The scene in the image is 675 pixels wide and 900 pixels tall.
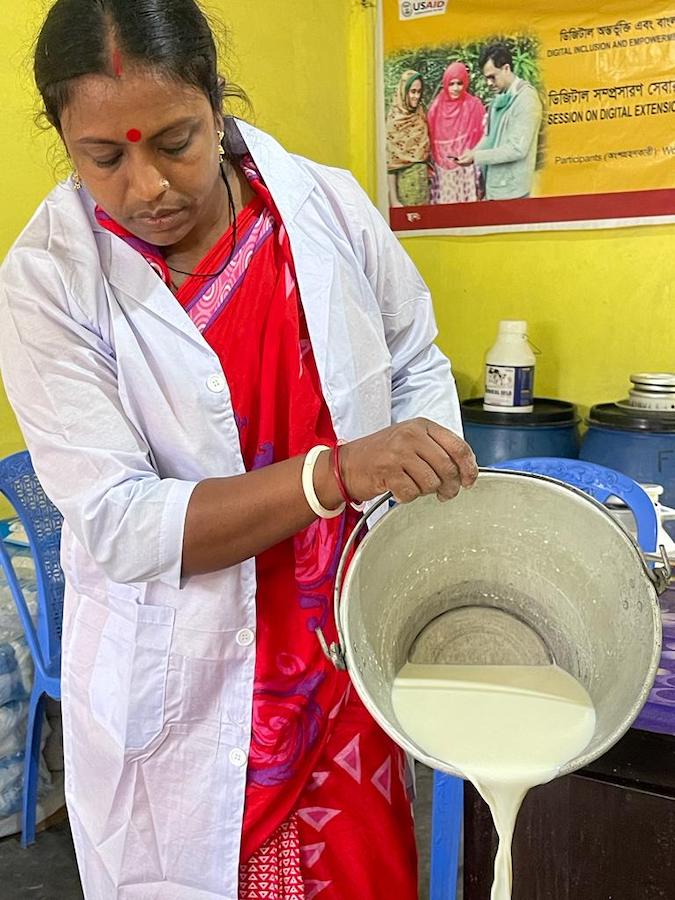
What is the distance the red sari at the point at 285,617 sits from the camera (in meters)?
0.99

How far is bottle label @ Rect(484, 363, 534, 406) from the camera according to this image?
2.39 metres

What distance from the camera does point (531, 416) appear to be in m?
2.35

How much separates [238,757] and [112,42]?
0.72 meters

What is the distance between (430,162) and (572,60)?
48cm

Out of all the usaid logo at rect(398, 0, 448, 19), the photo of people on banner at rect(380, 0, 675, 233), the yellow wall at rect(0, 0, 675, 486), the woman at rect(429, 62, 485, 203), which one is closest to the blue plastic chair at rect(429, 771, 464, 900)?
the yellow wall at rect(0, 0, 675, 486)

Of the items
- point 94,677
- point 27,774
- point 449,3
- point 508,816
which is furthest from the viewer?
point 449,3

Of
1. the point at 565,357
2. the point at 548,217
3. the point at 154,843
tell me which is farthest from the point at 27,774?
the point at 548,217

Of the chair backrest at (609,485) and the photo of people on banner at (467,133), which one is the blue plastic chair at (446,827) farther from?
the photo of people on banner at (467,133)

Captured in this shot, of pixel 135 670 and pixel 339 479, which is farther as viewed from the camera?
pixel 135 670

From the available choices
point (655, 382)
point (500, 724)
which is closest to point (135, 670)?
point (500, 724)

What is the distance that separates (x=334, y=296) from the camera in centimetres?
102

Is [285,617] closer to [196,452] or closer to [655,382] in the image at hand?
[196,452]

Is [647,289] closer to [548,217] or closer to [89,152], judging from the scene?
[548,217]

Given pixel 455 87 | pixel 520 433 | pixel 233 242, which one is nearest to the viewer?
pixel 233 242
